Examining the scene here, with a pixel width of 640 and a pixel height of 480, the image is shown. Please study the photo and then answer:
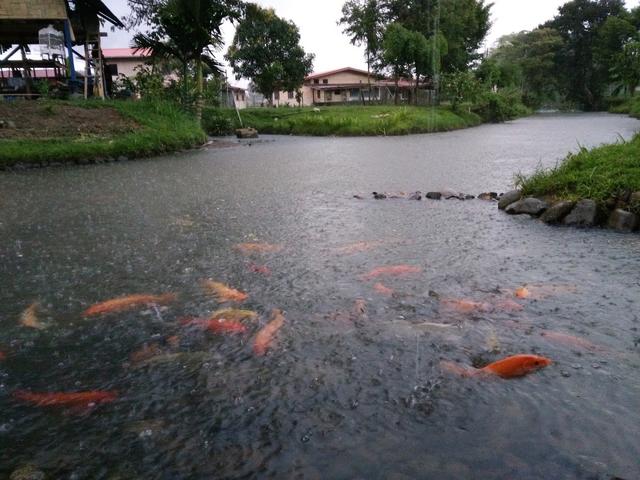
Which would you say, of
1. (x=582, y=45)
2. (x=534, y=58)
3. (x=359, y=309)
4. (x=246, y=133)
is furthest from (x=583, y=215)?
(x=582, y=45)

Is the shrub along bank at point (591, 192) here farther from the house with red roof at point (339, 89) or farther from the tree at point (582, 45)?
the tree at point (582, 45)

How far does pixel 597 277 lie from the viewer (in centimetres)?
609

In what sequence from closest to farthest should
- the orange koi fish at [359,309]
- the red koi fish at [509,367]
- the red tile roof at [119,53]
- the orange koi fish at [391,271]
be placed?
the red koi fish at [509,367]
the orange koi fish at [359,309]
the orange koi fish at [391,271]
the red tile roof at [119,53]

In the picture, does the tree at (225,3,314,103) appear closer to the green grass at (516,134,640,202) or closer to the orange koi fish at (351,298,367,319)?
the green grass at (516,134,640,202)

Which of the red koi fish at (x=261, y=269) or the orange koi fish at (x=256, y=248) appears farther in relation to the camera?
the orange koi fish at (x=256, y=248)

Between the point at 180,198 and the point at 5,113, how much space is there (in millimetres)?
11917

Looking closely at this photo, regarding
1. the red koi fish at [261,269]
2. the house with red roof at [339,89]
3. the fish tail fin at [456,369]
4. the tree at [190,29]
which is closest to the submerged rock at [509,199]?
the red koi fish at [261,269]

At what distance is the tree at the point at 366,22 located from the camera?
167ft

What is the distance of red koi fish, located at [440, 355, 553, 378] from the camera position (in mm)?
3943

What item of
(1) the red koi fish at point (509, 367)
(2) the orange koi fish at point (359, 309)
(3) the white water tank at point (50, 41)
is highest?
(3) the white water tank at point (50, 41)

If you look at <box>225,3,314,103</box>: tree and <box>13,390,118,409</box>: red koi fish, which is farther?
<box>225,3,314,103</box>: tree

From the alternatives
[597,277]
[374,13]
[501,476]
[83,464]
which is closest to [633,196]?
[597,277]

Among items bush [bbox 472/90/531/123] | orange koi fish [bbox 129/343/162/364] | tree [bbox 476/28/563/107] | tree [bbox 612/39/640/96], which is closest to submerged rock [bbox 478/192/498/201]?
orange koi fish [bbox 129/343/162/364]

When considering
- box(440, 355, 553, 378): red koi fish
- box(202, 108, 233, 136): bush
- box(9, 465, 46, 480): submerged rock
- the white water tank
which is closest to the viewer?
box(9, 465, 46, 480): submerged rock
